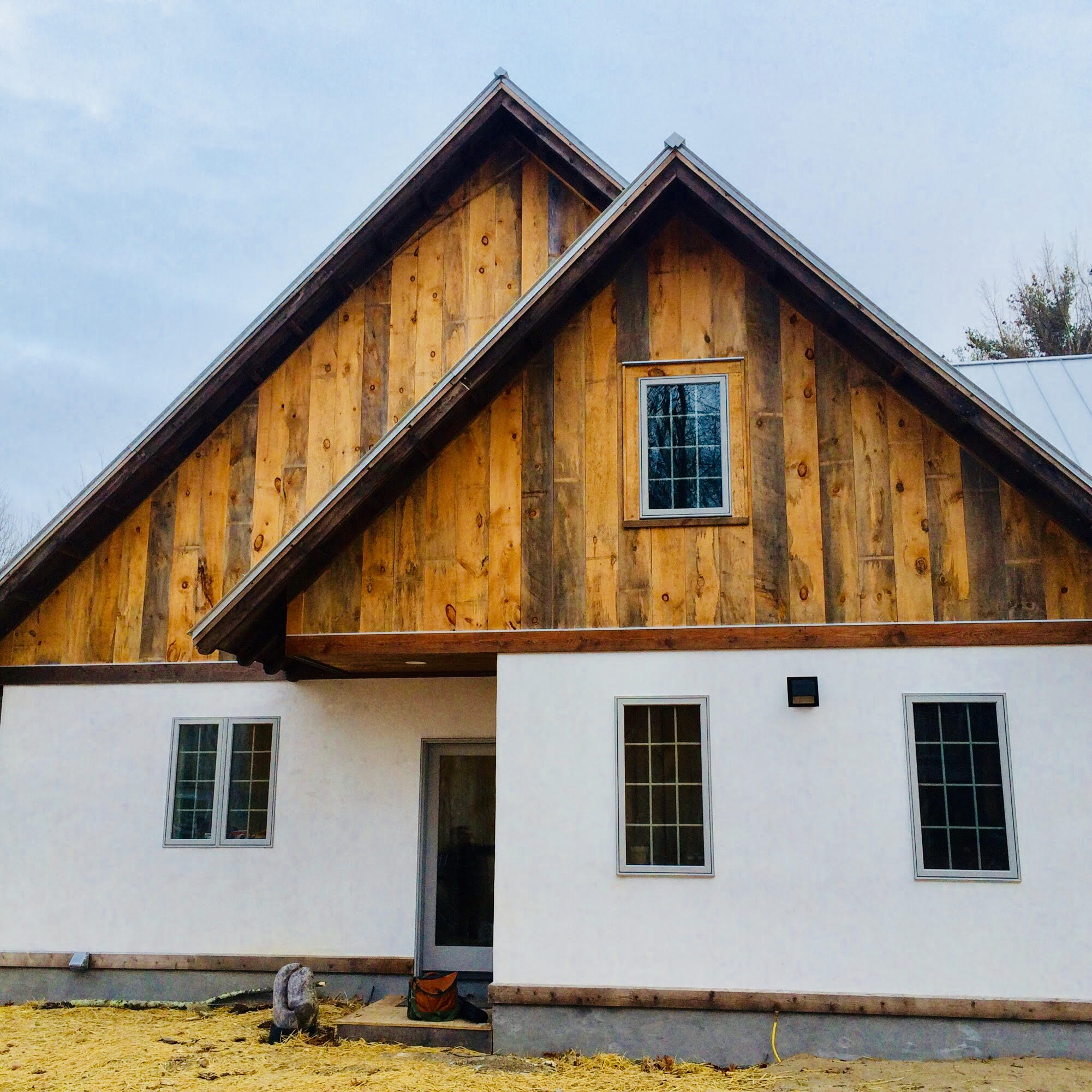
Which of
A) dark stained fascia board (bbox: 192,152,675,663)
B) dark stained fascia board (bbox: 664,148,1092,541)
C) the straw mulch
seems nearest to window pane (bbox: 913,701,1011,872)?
dark stained fascia board (bbox: 664,148,1092,541)

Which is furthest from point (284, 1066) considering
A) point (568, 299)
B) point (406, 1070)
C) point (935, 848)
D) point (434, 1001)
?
point (568, 299)

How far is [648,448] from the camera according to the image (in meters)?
8.93

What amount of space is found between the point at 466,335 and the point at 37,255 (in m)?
67.5

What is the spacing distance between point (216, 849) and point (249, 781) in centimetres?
64

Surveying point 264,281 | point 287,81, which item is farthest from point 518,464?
point 264,281

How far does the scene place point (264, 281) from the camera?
78.8 metres

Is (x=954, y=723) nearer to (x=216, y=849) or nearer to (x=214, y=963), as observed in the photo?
(x=216, y=849)

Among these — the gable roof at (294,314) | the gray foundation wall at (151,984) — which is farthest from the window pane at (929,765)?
the gable roof at (294,314)

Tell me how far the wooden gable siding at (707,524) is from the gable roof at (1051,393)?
2262 mm

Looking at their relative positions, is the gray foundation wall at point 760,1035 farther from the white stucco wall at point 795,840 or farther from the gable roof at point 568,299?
the gable roof at point 568,299

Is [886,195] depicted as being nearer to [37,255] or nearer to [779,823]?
[37,255]

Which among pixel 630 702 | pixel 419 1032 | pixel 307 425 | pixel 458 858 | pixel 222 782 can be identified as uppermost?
pixel 307 425

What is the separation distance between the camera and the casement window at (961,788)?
8047mm

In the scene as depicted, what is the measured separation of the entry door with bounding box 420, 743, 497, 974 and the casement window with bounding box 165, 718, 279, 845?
57.4 inches
